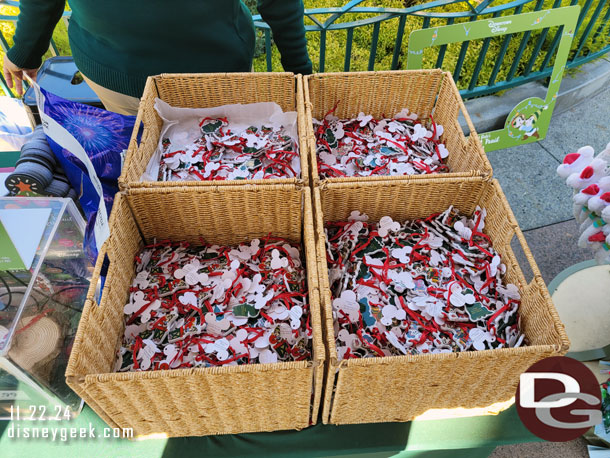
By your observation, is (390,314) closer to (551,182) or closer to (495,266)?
(495,266)

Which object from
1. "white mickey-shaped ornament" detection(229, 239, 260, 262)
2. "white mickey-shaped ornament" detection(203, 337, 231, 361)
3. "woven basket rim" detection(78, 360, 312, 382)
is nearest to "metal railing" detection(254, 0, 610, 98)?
"white mickey-shaped ornament" detection(229, 239, 260, 262)

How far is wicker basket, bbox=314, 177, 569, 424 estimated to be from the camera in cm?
83

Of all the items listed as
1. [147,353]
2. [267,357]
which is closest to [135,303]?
[147,353]

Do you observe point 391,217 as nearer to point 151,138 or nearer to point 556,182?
point 151,138

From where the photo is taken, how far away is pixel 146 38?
4.38 feet

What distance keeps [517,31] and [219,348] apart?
156 cm

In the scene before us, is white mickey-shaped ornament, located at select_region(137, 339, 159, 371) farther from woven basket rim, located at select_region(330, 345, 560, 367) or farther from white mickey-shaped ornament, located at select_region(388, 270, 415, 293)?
white mickey-shaped ornament, located at select_region(388, 270, 415, 293)

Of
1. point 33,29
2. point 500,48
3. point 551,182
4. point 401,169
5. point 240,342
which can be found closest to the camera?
point 240,342

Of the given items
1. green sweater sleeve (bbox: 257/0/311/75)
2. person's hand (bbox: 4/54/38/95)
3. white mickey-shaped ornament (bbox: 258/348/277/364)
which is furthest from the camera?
person's hand (bbox: 4/54/38/95)

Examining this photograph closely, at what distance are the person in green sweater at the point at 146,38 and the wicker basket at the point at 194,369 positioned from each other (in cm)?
53

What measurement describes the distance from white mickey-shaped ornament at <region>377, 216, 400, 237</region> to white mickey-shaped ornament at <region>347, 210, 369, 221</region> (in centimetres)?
6

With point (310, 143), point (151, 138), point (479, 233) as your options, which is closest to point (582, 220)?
point (479, 233)

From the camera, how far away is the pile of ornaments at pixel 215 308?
1.00 metres

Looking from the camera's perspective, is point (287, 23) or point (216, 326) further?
point (287, 23)
